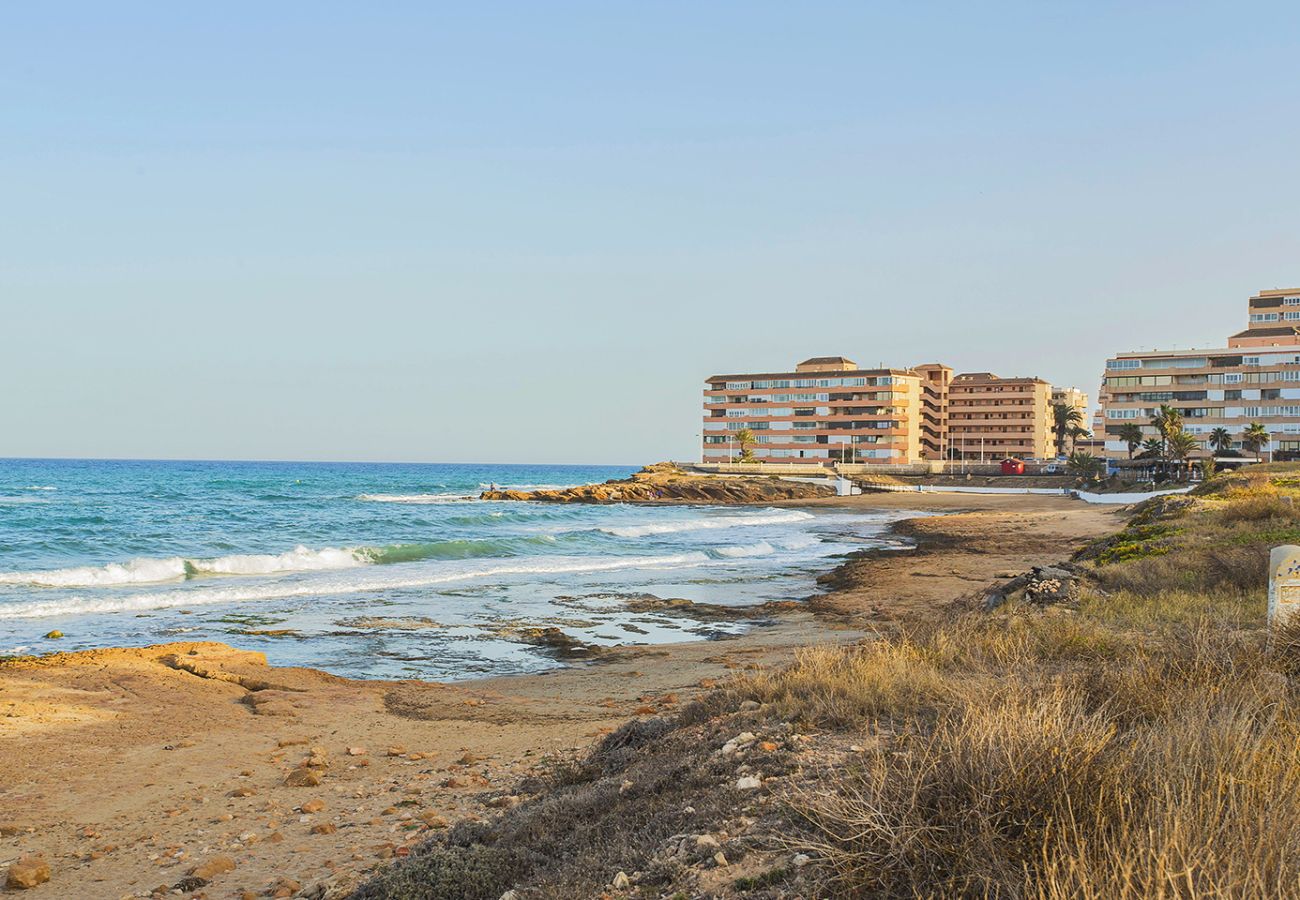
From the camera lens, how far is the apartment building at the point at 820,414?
132m

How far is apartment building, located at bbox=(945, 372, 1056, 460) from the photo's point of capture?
142 m

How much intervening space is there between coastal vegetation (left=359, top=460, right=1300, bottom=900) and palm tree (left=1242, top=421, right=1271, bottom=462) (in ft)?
308

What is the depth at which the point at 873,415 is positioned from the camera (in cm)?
13275

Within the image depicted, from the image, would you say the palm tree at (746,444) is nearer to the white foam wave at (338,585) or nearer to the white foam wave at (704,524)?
the white foam wave at (704,524)

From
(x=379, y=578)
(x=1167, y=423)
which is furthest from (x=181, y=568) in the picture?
(x=1167, y=423)

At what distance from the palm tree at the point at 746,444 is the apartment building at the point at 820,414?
3.16 metres

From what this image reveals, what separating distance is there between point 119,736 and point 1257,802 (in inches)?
464

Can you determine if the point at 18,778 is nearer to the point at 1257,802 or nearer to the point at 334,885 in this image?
the point at 334,885

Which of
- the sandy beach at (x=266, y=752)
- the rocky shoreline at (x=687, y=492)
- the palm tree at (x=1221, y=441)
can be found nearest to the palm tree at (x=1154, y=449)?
the palm tree at (x=1221, y=441)

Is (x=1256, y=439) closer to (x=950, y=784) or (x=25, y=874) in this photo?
(x=950, y=784)

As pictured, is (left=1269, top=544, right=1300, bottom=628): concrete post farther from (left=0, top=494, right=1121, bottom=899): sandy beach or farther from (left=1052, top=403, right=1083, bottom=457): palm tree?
(left=1052, top=403, right=1083, bottom=457): palm tree

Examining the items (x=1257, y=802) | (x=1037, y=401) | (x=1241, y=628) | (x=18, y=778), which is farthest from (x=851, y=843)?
(x=1037, y=401)

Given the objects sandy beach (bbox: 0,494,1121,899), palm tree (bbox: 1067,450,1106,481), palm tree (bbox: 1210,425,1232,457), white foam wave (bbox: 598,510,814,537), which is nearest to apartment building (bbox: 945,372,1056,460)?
palm tree (bbox: 1067,450,1106,481)

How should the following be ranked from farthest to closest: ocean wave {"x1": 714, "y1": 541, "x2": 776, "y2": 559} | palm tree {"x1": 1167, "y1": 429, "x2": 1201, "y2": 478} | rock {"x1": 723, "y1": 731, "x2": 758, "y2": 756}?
palm tree {"x1": 1167, "y1": 429, "x2": 1201, "y2": 478}, ocean wave {"x1": 714, "y1": 541, "x2": 776, "y2": 559}, rock {"x1": 723, "y1": 731, "x2": 758, "y2": 756}
